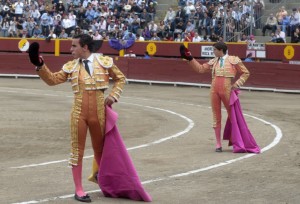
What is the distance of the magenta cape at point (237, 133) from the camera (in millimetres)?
11320

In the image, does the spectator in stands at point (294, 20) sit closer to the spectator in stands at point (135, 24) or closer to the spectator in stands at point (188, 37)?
the spectator in stands at point (188, 37)

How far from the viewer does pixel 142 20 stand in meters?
31.4

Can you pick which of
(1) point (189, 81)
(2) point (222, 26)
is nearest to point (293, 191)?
(1) point (189, 81)

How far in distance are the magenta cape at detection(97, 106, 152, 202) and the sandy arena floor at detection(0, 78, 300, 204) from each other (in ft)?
0.42

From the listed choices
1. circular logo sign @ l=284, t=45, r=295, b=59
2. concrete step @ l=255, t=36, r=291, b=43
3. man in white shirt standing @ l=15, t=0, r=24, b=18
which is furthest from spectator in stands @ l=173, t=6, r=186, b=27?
man in white shirt standing @ l=15, t=0, r=24, b=18

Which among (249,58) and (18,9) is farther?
(18,9)

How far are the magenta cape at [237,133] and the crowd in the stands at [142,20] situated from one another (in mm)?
15397

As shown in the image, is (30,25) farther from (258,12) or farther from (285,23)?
A: (285,23)

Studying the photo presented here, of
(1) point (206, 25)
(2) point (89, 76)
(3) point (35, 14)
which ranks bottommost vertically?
(1) point (206, 25)

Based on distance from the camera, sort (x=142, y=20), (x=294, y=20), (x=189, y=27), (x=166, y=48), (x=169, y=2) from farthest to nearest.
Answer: (x=169, y=2) → (x=142, y=20) → (x=189, y=27) → (x=166, y=48) → (x=294, y=20)

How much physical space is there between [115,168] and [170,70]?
1963 centimetres

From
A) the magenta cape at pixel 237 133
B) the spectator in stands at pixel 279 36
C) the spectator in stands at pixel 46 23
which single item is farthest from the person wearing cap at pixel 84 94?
the spectator in stands at pixel 46 23

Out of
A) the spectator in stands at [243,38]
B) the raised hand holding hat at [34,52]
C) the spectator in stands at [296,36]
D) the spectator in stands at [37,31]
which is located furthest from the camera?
the spectator in stands at [37,31]

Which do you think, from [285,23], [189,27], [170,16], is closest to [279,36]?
[285,23]
